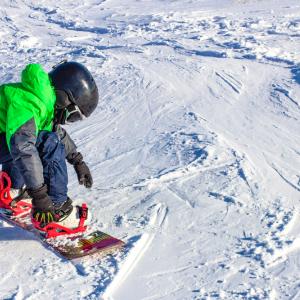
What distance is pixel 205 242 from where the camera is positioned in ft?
11.8

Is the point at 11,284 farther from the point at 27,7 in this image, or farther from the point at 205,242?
the point at 27,7

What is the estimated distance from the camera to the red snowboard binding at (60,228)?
369 centimetres

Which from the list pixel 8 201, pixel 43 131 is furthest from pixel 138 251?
pixel 8 201

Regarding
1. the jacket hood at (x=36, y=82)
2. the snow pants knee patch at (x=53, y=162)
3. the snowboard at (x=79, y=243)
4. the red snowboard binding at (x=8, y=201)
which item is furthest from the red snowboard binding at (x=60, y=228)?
the jacket hood at (x=36, y=82)

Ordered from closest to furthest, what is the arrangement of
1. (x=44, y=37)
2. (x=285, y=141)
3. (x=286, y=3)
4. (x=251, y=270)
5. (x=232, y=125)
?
(x=251, y=270) < (x=285, y=141) < (x=232, y=125) < (x=44, y=37) < (x=286, y=3)

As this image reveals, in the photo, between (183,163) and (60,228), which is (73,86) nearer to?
(60,228)

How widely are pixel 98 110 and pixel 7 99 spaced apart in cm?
293

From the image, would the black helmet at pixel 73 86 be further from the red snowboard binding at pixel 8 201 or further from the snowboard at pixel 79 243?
the snowboard at pixel 79 243

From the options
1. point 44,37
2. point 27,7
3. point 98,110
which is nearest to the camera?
point 98,110

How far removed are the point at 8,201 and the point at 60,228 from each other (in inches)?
21.3

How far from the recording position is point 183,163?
4.77 m

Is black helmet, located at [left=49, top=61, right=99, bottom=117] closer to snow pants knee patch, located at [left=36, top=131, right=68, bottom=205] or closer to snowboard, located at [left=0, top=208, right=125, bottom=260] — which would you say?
snow pants knee patch, located at [left=36, top=131, right=68, bottom=205]

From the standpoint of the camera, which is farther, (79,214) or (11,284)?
(79,214)

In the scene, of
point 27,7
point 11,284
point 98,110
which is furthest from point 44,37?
point 11,284
